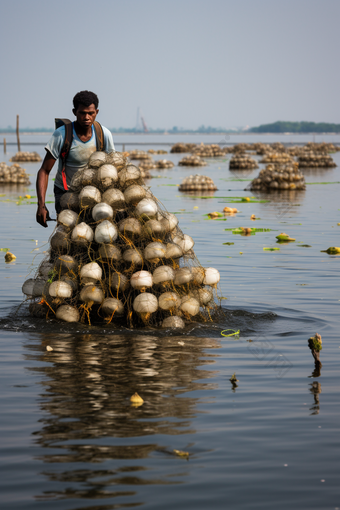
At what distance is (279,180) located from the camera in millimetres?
34031

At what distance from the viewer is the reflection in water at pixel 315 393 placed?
5379mm

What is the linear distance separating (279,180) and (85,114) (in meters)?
26.9

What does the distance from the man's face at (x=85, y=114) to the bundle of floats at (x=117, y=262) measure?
42 centimetres

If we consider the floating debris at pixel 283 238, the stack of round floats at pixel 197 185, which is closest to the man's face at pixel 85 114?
the floating debris at pixel 283 238

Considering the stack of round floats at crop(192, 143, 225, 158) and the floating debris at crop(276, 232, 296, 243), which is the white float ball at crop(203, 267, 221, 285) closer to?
the floating debris at crop(276, 232, 296, 243)

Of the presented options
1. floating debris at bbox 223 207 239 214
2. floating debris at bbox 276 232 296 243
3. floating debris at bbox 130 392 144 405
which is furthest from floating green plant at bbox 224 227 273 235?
floating debris at bbox 130 392 144 405

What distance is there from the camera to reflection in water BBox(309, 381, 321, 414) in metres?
5.38

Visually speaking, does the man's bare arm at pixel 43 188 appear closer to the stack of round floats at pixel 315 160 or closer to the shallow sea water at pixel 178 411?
the shallow sea water at pixel 178 411

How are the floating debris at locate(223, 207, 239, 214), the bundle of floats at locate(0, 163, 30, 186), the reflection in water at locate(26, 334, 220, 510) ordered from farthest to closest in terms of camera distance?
1. the bundle of floats at locate(0, 163, 30, 186)
2. the floating debris at locate(223, 207, 239, 214)
3. the reflection in water at locate(26, 334, 220, 510)

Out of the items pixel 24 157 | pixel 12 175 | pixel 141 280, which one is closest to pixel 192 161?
pixel 24 157

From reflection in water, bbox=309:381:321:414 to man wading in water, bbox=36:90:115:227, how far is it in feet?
12.2

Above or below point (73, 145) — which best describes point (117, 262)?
below

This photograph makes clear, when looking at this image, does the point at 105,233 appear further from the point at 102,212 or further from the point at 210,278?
the point at 210,278

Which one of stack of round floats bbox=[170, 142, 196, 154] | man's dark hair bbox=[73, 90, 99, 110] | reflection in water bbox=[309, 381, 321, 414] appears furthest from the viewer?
stack of round floats bbox=[170, 142, 196, 154]
